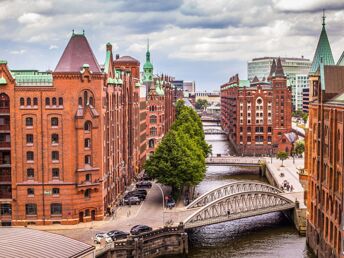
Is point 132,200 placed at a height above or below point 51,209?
below

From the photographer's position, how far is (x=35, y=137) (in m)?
79.6

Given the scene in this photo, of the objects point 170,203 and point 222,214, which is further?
point 170,203

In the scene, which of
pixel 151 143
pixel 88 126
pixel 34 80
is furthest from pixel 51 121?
pixel 151 143

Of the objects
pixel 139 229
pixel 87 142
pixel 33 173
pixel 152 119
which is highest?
pixel 152 119

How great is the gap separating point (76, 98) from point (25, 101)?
6.85 meters

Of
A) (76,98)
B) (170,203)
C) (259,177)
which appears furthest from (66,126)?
(259,177)

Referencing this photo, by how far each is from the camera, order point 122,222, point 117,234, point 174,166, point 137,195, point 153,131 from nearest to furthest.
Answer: point 117,234 < point 122,222 < point 174,166 < point 137,195 < point 153,131

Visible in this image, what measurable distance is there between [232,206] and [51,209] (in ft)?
85.9

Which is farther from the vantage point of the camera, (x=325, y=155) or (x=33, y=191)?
→ (x=33, y=191)

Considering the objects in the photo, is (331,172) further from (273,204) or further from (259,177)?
(259,177)

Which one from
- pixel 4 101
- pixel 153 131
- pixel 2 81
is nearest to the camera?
pixel 2 81

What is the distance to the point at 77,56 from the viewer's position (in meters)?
80.8

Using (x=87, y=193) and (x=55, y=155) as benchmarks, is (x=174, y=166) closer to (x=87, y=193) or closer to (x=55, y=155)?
(x=87, y=193)

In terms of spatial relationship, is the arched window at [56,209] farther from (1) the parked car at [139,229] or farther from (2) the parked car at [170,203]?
(2) the parked car at [170,203]
